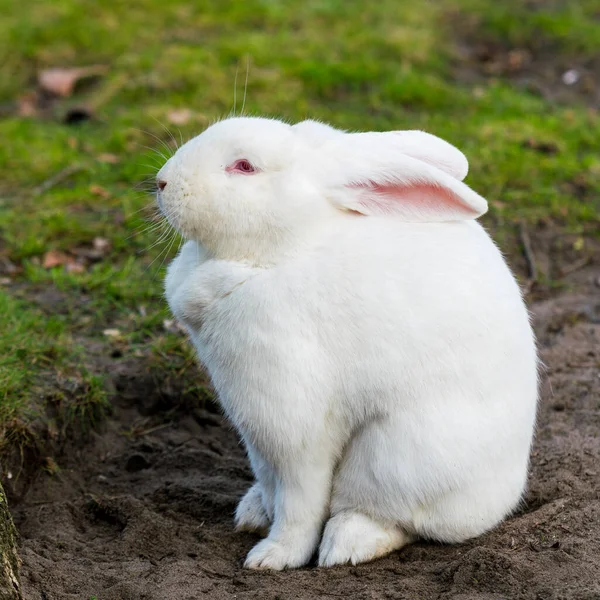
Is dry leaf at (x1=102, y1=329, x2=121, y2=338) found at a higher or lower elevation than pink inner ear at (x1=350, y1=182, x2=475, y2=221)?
lower

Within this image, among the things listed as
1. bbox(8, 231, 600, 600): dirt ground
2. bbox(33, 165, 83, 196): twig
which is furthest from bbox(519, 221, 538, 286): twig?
bbox(33, 165, 83, 196): twig

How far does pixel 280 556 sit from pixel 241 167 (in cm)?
136

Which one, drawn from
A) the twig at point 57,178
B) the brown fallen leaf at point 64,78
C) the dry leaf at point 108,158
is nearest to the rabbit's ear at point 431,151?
A: the twig at point 57,178

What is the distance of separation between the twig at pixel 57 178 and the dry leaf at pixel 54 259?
0.88 metres

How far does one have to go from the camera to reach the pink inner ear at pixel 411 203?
11.0 ft

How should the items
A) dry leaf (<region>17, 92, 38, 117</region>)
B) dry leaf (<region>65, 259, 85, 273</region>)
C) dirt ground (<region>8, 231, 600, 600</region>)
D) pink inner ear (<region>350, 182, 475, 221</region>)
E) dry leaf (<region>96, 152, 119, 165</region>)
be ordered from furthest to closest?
1. dry leaf (<region>17, 92, 38, 117</region>)
2. dry leaf (<region>96, 152, 119, 165</region>)
3. dry leaf (<region>65, 259, 85, 273</region>)
4. pink inner ear (<region>350, 182, 475, 221</region>)
5. dirt ground (<region>8, 231, 600, 600</region>)

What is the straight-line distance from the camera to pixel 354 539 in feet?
11.4

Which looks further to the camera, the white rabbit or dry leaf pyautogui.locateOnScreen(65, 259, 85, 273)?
dry leaf pyautogui.locateOnScreen(65, 259, 85, 273)

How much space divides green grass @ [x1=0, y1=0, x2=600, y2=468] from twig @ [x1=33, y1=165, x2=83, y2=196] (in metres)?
0.02

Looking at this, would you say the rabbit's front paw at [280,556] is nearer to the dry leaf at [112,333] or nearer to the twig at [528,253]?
the dry leaf at [112,333]

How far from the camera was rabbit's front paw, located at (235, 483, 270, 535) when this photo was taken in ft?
12.4

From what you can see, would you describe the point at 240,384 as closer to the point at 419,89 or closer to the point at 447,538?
the point at 447,538

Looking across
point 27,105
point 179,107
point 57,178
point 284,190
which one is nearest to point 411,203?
A: point 284,190

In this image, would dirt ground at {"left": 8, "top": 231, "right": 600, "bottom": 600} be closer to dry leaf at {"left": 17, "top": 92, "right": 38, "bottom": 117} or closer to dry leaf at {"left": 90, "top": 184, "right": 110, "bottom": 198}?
dry leaf at {"left": 90, "top": 184, "right": 110, "bottom": 198}
